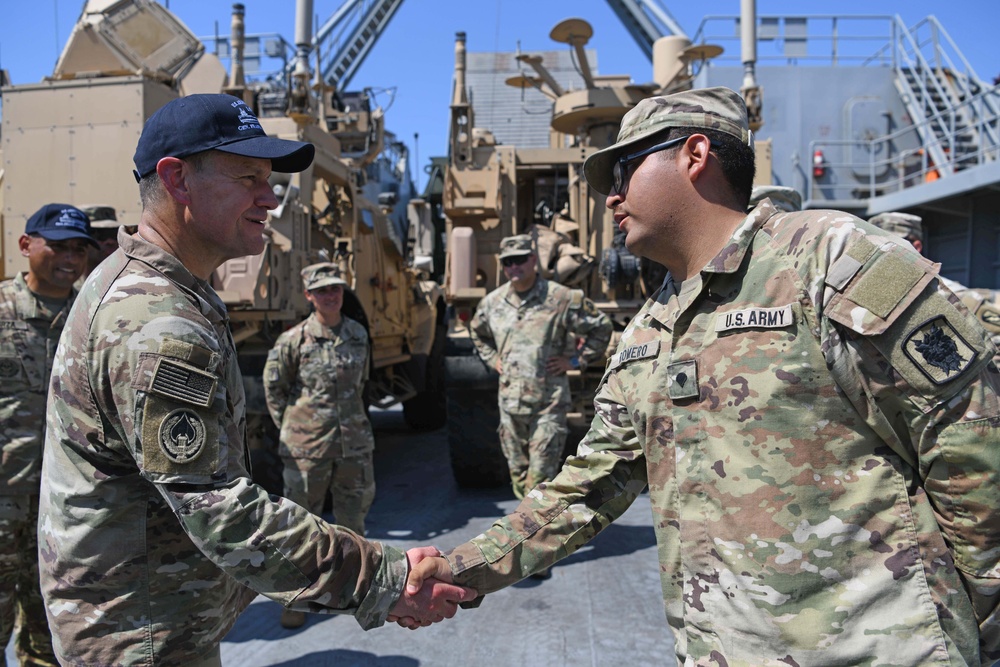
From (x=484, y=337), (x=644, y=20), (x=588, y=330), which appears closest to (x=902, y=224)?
(x=588, y=330)

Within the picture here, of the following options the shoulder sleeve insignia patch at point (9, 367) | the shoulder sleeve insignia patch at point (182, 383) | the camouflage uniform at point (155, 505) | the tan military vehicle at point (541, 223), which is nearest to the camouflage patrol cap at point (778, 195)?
the tan military vehicle at point (541, 223)

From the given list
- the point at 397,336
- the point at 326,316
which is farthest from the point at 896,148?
the point at 326,316

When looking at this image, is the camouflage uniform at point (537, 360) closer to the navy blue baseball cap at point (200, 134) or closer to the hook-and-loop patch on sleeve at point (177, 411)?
the navy blue baseball cap at point (200, 134)

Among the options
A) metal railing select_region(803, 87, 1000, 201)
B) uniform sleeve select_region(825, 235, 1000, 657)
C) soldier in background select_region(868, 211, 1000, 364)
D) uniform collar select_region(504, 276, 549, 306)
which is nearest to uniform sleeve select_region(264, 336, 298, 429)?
uniform collar select_region(504, 276, 549, 306)

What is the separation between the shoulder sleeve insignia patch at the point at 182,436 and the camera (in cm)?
142

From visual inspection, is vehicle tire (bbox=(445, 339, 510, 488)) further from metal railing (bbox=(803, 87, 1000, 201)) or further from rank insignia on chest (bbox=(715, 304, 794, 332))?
metal railing (bbox=(803, 87, 1000, 201))

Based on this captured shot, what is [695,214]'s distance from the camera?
1565 millimetres

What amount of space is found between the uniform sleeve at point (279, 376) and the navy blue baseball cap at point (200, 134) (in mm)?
2693

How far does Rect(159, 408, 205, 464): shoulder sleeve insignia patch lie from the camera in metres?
1.42

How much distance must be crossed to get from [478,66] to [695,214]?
51.6 feet

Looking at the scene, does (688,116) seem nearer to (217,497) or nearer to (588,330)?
(217,497)

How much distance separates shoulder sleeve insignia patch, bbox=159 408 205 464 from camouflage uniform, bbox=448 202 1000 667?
910 mm

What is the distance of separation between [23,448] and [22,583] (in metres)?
0.57

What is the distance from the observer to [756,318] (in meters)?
1.38
